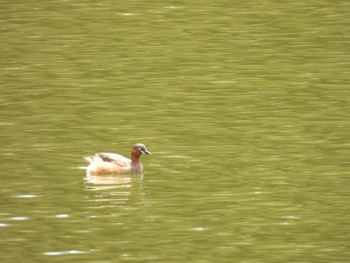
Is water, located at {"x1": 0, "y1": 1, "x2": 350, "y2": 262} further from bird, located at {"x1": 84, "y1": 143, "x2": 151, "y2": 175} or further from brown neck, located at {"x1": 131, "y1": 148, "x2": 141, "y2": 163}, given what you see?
brown neck, located at {"x1": 131, "y1": 148, "x2": 141, "y2": 163}

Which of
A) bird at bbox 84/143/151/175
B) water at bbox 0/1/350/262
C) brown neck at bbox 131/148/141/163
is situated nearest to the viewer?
water at bbox 0/1/350/262

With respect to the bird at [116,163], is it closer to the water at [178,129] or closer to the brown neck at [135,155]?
the brown neck at [135,155]

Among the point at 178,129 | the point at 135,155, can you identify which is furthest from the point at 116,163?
the point at 178,129

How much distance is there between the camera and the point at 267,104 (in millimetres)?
23641

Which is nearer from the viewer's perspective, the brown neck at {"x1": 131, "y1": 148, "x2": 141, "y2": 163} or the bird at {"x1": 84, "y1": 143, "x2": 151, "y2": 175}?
the bird at {"x1": 84, "y1": 143, "x2": 151, "y2": 175}

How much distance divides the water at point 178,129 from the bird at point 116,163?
0.55 ft

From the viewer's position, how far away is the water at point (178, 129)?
16.2 m

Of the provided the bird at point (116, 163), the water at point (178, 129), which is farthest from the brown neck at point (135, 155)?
the water at point (178, 129)

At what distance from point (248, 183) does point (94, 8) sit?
49.8 feet

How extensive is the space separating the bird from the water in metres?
0.17

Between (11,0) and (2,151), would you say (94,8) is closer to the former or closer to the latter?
(11,0)

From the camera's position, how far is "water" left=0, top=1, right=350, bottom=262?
53.0 ft

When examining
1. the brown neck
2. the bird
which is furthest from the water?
the brown neck

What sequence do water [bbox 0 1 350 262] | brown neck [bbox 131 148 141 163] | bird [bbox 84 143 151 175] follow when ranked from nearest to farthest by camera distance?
water [bbox 0 1 350 262]
bird [bbox 84 143 151 175]
brown neck [bbox 131 148 141 163]
